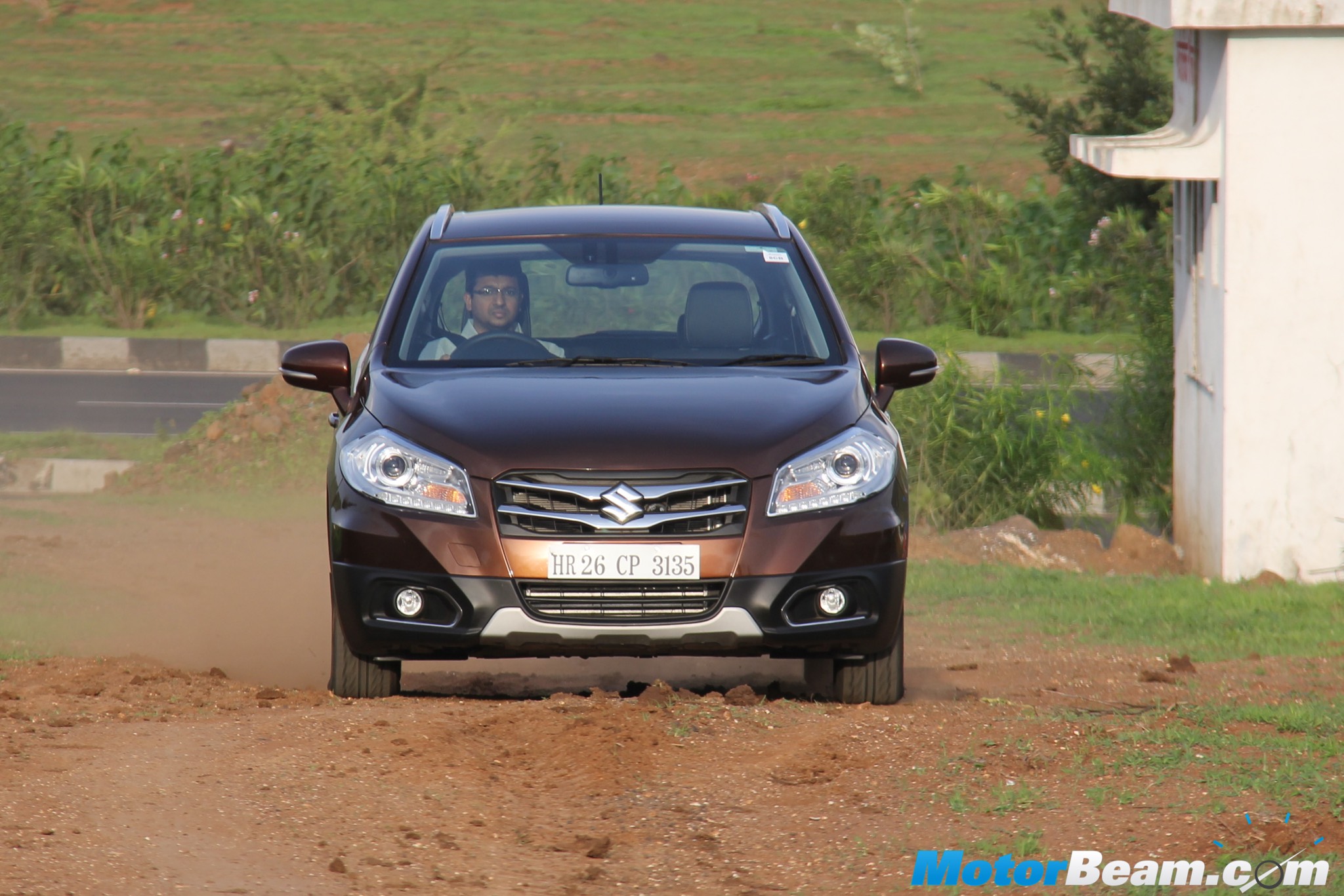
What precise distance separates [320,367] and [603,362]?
0.92m

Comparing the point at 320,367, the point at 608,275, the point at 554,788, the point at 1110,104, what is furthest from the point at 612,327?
the point at 1110,104

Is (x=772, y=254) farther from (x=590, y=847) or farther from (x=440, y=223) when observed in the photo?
(x=590, y=847)

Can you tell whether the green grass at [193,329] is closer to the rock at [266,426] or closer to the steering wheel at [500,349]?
the rock at [266,426]

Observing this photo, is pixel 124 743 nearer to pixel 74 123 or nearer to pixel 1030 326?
pixel 1030 326

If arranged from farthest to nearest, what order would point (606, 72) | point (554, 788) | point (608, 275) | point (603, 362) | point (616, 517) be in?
point (606, 72), point (608, 275), point (603, 362), point (616, 517), point (554, 788)

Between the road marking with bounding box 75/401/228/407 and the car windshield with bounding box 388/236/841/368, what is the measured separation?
9.94 metres

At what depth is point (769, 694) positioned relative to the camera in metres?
6.67

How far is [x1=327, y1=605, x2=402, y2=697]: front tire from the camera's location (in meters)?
5.72

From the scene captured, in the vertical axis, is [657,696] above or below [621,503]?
below

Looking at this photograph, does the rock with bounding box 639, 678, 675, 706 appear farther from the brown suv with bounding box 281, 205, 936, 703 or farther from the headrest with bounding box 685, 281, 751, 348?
the headrest with bounding box 685, 281, 751, 348

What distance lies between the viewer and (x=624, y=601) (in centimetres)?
520

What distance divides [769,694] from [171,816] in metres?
2.76

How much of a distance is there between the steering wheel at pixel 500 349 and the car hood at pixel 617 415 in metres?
0.19

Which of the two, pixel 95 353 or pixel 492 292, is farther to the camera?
pixel 95 353
